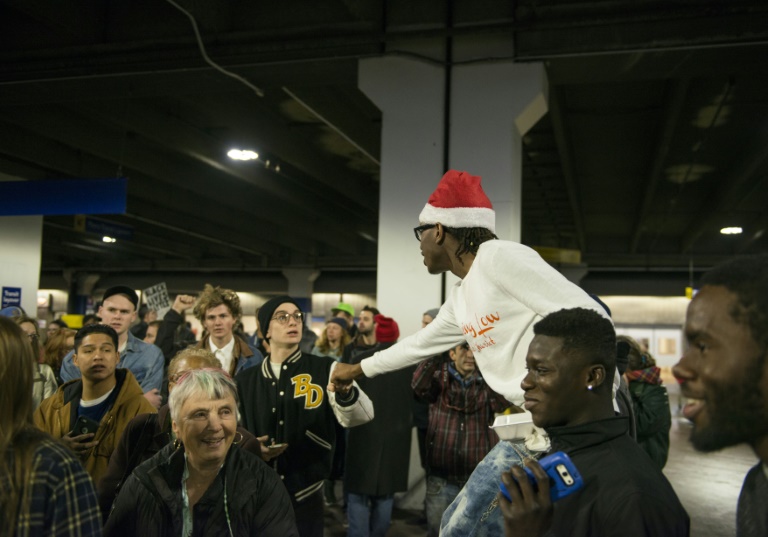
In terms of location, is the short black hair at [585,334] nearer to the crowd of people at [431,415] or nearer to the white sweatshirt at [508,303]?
the crowd of people at [431,415]

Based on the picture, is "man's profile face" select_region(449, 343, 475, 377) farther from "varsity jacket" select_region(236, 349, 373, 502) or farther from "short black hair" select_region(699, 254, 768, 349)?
"short black hair" select_region(699, 254, 768, 349)

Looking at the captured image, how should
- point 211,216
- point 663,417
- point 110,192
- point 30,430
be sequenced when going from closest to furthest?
point 30,430 → point 663,417 → point 110,192 → point 211,216

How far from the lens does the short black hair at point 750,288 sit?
1.31 m

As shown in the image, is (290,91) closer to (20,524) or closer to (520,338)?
(520,338)

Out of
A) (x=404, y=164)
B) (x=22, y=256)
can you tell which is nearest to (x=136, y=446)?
(x=404, y=164)

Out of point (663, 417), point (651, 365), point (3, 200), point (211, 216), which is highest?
point (211, 216)

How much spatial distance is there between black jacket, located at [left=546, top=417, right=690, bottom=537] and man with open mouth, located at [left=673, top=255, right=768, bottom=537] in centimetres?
17

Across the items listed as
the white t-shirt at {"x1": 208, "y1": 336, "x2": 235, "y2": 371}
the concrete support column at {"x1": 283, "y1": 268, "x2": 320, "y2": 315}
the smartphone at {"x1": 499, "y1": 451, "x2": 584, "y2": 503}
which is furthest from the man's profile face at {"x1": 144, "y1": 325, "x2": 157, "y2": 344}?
the concrete support column at {"x1": 283, "y1": 268, "x2": 320, "y2": 315}

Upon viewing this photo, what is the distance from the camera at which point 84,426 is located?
3.69m

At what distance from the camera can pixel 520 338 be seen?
2439 mm

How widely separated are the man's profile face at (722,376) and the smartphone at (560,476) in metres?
0.25


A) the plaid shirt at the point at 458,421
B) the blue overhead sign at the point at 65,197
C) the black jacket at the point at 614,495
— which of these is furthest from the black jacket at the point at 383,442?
the blue overhead sign at the point at 65,197

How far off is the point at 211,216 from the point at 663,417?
14981mm

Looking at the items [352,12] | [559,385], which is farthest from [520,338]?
[352,12]
